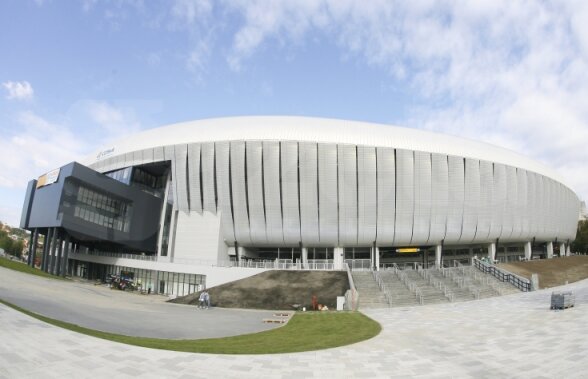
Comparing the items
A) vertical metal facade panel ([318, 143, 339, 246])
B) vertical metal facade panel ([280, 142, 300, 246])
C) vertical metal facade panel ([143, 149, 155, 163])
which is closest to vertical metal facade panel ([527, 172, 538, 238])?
vertical metal facade panel ([318, 143, 339, 246])

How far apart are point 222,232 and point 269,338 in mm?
31927

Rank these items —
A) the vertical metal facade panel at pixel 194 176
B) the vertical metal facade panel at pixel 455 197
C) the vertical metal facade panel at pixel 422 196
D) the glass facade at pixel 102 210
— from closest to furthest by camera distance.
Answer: the vertical metal facade panel at pixel 422 196
the vertical metal facade panel at pixel 455 197
the glass facade at pixel 102 210
the vertical metal facade panel at pixel 194 176

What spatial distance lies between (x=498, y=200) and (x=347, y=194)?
23.7m

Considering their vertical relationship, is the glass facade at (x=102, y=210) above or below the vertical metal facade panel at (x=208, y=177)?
below

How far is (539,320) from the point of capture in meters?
18.3

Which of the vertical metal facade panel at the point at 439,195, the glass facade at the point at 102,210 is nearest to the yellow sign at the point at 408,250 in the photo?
the vertical metal facade panel at the point at 439,195

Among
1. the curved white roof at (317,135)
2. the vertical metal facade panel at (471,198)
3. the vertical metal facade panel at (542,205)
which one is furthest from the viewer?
the vertical metal facade panel at (542,205)

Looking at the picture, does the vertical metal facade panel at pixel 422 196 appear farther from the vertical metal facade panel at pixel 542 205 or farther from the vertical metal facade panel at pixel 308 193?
the vertical metal facade panel at pixel 542 205

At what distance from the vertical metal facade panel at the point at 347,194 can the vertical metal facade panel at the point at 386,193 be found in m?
3.26

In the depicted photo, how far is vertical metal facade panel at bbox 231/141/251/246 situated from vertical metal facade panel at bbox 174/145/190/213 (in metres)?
7.51

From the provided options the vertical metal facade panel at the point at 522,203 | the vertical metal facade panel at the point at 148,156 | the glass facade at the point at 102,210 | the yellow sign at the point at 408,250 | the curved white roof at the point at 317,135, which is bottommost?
the yellow sign at the point at 408,250

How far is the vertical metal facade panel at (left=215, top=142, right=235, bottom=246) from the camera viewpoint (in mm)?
45625

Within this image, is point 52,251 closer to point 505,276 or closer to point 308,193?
point 308,193

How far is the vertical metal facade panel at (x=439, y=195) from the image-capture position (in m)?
45.3
